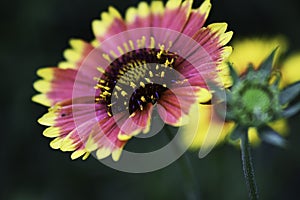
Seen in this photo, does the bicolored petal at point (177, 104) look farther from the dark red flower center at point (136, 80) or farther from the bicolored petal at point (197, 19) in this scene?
the bicolored petal at point (197, 19)

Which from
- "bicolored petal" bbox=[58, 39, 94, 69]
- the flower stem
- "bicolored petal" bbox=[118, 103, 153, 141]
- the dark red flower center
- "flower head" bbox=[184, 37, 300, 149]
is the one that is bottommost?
the flower stem

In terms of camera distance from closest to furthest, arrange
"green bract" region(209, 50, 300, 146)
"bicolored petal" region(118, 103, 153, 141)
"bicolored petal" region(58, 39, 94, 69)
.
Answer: "bicolored petal" region(118, 103, 153, 141) → "green bract" region(209, 50, 300, 146) → "bicolored petal" region(58, 39, 94, 69)

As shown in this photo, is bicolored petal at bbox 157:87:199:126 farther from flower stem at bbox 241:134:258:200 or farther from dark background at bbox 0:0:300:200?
dark background at bbox 0:0:300:200

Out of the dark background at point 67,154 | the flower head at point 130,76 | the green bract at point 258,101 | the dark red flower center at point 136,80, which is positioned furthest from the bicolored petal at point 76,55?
the dark background at point 67,154

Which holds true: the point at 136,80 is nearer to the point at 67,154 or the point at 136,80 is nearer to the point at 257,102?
the point at 257,102

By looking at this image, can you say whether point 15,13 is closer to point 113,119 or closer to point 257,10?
point 257,10

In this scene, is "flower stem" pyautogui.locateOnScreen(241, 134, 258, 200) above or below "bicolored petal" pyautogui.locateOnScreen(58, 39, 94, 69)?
below

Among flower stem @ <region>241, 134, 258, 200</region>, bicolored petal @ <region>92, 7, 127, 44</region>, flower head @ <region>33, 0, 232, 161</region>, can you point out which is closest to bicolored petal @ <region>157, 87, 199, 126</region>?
flower head @ <region>33, 0, 232, 161</region>
